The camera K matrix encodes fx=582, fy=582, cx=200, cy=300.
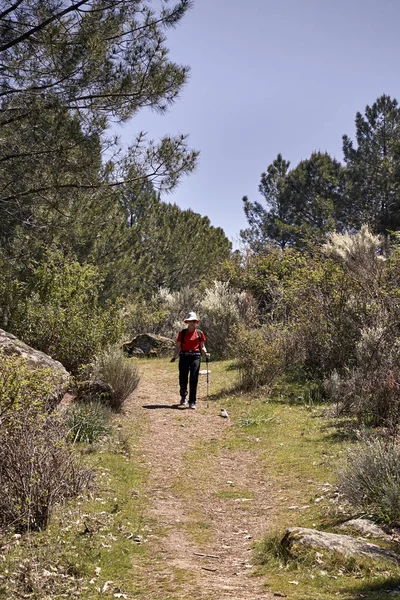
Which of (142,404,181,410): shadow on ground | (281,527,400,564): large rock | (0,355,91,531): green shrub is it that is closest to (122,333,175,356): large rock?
(142,404,181,410): shadow on ground

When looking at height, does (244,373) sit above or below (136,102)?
below

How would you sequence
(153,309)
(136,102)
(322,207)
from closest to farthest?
(136,102) → (153,309) → (322,207)

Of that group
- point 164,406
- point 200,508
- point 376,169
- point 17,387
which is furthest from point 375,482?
point 376,169

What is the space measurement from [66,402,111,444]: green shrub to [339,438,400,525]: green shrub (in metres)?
4.09

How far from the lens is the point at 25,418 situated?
618 centimetres

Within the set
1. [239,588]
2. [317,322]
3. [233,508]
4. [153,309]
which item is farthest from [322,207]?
[239,588]

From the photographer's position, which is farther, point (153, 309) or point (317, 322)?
point (153, 309)

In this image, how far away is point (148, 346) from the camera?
2192cm

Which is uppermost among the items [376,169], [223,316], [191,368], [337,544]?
[376,169]

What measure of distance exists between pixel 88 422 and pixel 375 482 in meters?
4.78

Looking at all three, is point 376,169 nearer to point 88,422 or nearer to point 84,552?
point 88,422

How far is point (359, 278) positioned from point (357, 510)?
769 cm

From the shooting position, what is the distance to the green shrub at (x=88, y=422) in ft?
30.1

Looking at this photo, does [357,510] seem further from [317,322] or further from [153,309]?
[153,309]
